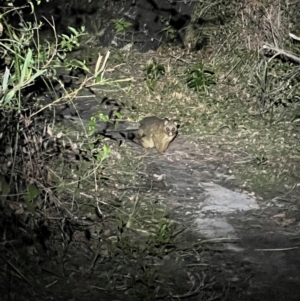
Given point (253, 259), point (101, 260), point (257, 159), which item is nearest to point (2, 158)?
point (101, 260)

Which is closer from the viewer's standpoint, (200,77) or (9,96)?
(9,96)

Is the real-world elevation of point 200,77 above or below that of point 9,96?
below

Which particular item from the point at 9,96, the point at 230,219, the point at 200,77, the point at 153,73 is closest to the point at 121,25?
the point at 153,73

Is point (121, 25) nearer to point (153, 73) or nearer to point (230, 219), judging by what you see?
point (153, 73)

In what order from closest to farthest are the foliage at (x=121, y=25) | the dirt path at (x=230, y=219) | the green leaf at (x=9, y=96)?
the green leaf at (x=9, y=96) < the dirt path at (x=230, y=219) < the foliage at (x=121, y=25)

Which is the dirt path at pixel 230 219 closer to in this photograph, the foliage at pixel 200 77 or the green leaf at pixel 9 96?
the foliage at pixel 200 77

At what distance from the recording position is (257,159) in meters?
5.11

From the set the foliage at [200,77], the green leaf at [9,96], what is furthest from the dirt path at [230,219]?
the green leaf at [9,96]

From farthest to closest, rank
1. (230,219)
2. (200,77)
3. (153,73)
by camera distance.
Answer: (153,73), (200,77), (230,219)

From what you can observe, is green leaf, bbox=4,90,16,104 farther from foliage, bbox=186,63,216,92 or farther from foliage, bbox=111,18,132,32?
foliage, bbox=111,18,132,32

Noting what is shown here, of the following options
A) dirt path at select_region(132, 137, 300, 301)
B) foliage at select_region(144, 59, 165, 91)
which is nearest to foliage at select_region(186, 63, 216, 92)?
foliage at select_region(144, 59, 165, 91)

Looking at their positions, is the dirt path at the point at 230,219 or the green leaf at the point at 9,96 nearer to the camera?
the green leaf at the point at 9,96

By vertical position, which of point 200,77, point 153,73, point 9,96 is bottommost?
point 153,73

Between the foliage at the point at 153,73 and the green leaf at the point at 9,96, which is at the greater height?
the green leaf at the point at 9,96
